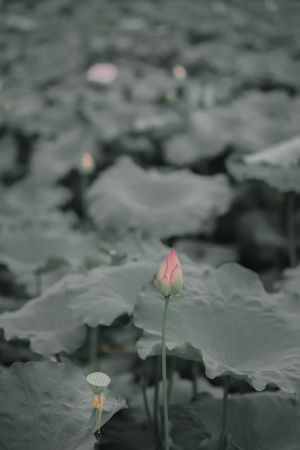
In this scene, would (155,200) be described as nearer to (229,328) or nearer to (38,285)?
(38,285)

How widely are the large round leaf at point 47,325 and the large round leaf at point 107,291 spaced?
4.4 inches

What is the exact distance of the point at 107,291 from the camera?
119 centimetres

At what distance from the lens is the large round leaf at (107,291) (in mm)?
1117

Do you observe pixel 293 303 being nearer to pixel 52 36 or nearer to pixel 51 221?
pixel 51 221

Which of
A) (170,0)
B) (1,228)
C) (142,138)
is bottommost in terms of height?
(170,0)

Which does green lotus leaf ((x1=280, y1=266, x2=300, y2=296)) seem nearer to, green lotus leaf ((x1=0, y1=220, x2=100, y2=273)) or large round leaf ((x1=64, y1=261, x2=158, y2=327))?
large round leaf ((x1=64, y1=261, x2=158, y2=327))

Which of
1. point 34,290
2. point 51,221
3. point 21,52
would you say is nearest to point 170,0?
point 21,52

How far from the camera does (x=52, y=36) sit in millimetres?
4934

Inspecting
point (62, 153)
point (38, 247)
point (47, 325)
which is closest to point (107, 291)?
A: point (47, 325)

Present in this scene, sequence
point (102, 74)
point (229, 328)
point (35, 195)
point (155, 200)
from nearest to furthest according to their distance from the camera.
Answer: point (229, 328), point (155, 200), point (35, 195), point (102, 74)

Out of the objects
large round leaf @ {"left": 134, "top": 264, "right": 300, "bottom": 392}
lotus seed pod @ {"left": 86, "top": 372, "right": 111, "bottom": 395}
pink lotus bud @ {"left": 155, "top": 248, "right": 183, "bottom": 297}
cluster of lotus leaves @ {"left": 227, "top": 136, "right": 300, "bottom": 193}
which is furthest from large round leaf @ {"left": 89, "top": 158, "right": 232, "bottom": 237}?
lotus seed pod @ {"left": 86, "top": 372, "right": 111, "bottom": 395}

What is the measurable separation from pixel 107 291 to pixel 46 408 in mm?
290

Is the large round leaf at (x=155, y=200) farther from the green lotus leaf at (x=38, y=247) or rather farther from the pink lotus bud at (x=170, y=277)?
the pink lotus bud at (x=170, y=277)

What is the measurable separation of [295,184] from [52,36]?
3562 mm
